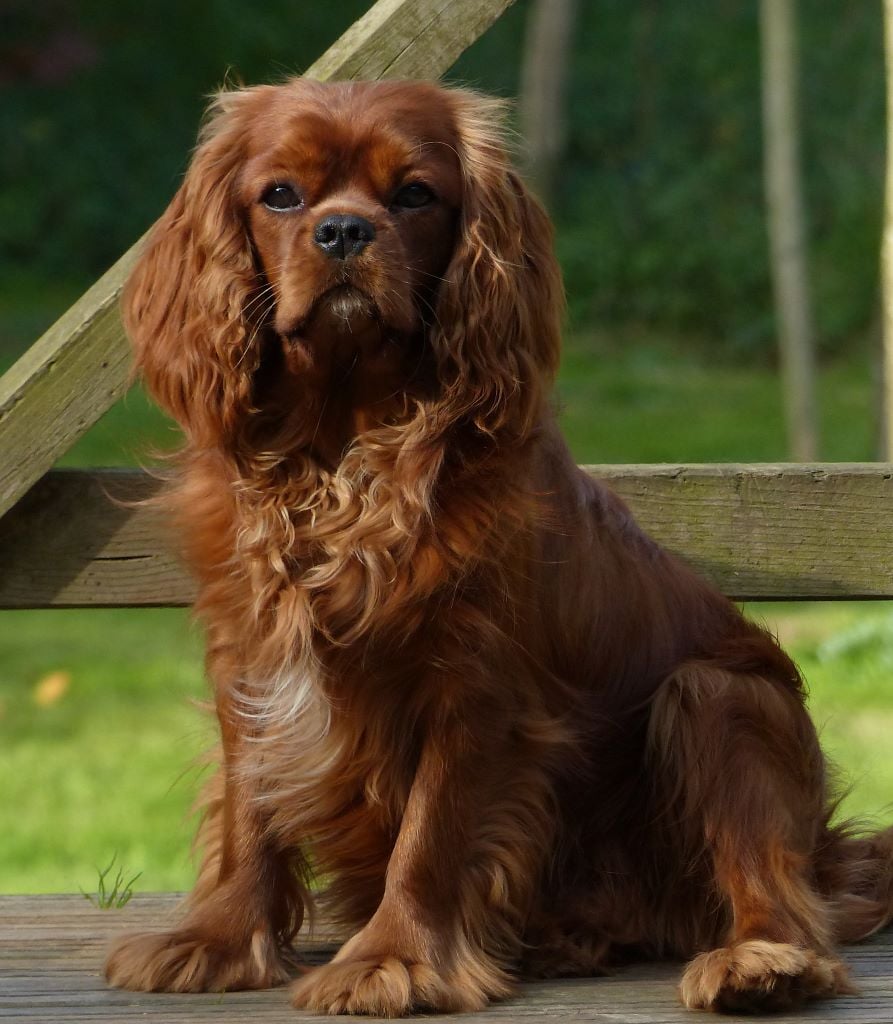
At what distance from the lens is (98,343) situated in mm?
2930

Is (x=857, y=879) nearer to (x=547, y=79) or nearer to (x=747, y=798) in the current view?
(x=747, y=798)

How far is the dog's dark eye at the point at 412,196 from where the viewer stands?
2.73 metres

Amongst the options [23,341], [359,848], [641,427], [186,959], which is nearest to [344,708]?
[359,848]

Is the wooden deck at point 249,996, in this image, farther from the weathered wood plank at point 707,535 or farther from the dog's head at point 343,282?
the dog's head at point 343,282

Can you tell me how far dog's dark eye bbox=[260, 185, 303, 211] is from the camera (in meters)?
2.73

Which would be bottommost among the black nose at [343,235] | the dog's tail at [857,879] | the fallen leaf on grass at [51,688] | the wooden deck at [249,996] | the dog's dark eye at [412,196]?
the fallen leaf on grass at [51,688]

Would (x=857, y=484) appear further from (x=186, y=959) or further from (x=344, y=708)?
(x=186, y=959)

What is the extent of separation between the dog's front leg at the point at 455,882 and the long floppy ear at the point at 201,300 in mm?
657

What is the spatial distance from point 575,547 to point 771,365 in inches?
447

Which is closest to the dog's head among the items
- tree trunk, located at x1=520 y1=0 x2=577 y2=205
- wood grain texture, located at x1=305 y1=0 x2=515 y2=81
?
wood grain texture, located at x1=305 y1=0 x2=515 y2=81

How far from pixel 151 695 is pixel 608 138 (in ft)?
30.6

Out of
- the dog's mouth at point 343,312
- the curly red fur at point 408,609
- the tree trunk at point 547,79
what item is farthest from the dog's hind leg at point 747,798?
the tree trunk at point 547,79

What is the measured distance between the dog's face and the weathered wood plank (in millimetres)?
550

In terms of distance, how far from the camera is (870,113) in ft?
46.4
